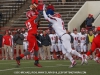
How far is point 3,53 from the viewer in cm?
2858

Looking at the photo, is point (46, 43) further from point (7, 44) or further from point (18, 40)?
point (7, 44)

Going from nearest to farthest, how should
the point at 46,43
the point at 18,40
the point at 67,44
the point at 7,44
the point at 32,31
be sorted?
1. the point at 32,31
2. the point at 67,44
3. the point at 46,43
4. the point at 18,40
5. the point at 7,44

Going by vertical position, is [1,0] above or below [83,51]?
above

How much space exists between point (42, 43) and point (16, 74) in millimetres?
12847

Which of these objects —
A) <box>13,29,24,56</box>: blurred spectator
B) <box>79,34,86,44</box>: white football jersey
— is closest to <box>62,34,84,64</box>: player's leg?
<box>13,29,24,56</box>: blurred spectator

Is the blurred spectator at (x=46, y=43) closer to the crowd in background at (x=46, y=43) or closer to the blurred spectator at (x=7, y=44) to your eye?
the crowd in background at (x=46, y=43)

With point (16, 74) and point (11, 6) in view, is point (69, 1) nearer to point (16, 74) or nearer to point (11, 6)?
point (11, 6)

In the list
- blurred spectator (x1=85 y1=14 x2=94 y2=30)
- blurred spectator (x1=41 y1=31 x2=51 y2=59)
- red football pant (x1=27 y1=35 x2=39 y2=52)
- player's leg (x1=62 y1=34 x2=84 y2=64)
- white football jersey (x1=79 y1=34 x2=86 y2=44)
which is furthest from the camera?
blurred spectator (x1=85 y1=14 x2=94 y2=30)

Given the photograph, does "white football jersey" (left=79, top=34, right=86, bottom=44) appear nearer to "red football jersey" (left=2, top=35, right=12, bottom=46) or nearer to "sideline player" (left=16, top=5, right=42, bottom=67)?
"red football jersey" (left=2, top=35, right=12, bottom=46)

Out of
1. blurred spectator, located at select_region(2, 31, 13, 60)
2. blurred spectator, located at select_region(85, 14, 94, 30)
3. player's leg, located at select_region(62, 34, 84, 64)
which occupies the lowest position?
blurred spectator, located at select_region(2, 31, 13, 60)

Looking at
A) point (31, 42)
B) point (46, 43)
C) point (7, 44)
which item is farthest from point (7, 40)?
point (31, 42)

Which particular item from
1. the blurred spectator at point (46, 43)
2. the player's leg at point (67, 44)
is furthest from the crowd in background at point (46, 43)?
the player's leg at point (67, 44)

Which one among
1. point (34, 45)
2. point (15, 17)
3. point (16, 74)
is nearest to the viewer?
point (16, 74)

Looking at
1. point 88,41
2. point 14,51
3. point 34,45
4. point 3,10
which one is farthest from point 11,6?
point 34,45
